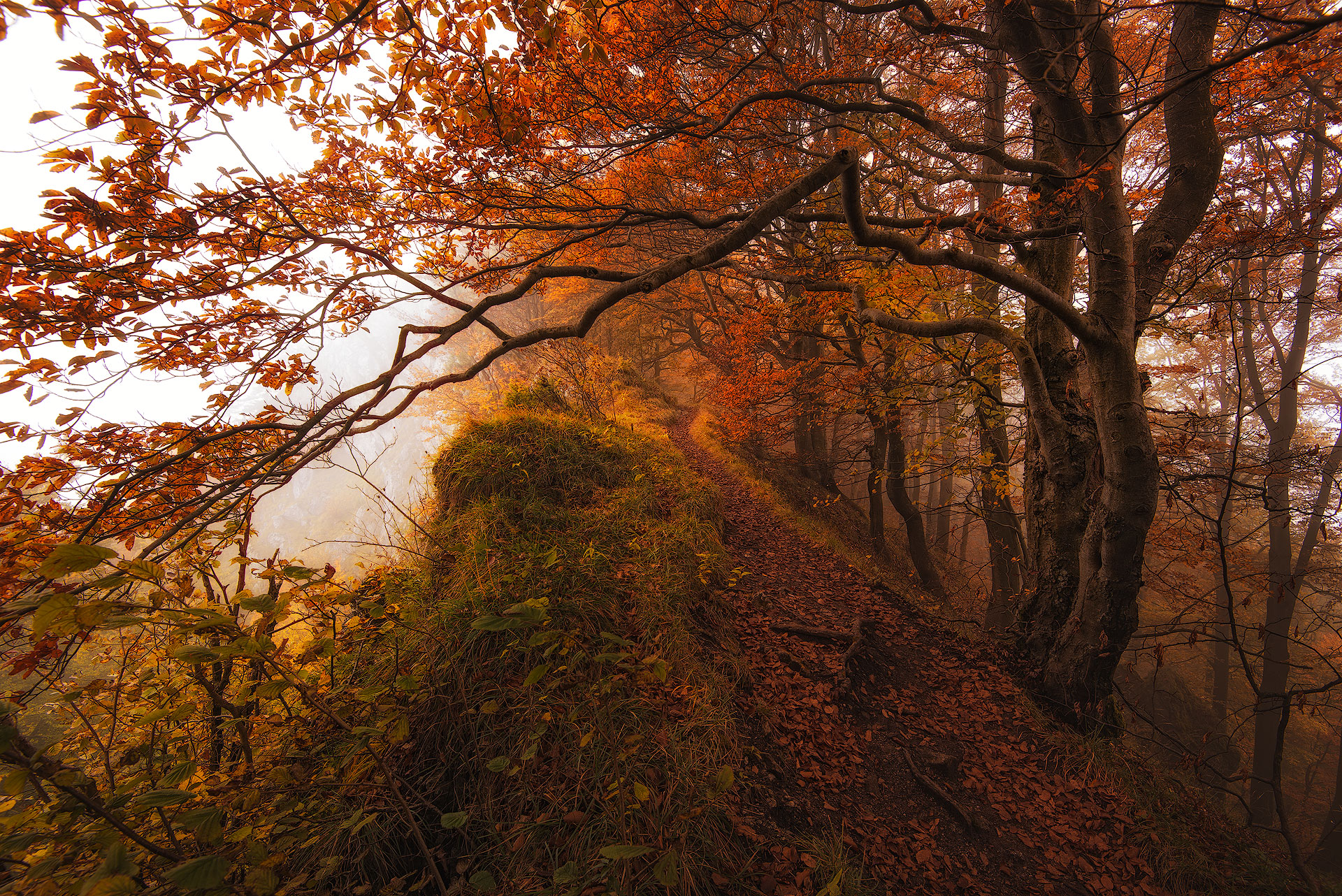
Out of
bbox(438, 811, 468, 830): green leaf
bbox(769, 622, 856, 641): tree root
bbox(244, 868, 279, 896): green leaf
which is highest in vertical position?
bbox(244, 868, 279, 896): green leaf

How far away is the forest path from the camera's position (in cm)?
271

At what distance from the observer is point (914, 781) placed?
3367 mm

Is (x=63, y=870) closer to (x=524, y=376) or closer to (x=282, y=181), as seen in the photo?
(x=282, y=181)

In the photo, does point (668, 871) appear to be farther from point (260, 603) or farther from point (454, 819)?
point (260, 603)

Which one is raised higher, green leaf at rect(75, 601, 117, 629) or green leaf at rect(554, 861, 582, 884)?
green leaf at rect(75, 601, 117, 629)

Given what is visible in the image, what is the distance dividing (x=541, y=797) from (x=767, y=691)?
2.02 m

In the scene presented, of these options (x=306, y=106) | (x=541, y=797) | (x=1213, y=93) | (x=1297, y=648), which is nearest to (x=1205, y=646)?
(x=1297, y=648)

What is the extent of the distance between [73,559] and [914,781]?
4.69 m

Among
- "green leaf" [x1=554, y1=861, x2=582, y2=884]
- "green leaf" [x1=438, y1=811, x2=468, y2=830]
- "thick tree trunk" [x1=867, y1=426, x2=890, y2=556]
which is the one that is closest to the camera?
"green leaf" [x1=554, y1=861, x2=582, y2=884]

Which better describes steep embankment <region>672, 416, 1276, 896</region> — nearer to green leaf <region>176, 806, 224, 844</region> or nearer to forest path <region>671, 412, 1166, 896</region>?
forest path <region>671, 412, 1166, 896</region>

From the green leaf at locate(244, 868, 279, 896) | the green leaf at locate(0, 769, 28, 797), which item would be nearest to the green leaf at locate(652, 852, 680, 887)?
the green leaf at locate(244, 868, 279, 896)

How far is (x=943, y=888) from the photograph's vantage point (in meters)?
2.66

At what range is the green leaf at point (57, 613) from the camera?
112 cm

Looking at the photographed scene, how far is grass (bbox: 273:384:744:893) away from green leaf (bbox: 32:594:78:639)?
890 mm
